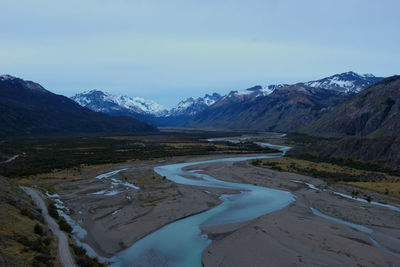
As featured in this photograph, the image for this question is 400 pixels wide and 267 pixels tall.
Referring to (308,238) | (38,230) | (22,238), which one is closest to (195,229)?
(308,238)

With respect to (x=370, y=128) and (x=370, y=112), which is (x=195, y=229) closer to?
(x=370, y=128)

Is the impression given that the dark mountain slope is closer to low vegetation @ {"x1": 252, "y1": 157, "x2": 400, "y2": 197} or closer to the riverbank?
low vegetation @ {"x1": 252, "y1": 157, "x2": 400, "y2": 197}

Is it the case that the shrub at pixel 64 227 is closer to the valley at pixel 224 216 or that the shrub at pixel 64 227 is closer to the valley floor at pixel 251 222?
the valley at pixel 224 216

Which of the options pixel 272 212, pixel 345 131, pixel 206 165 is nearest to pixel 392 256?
pixel 272 212

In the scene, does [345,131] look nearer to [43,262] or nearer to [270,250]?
[270,250]

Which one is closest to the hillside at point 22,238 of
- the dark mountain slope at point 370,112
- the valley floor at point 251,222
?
the valley floor at point 251,222

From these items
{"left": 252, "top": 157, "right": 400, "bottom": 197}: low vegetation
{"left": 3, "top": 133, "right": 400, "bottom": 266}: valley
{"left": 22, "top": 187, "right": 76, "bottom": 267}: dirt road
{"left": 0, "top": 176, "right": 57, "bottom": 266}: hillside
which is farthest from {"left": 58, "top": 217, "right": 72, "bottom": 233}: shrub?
{"left": 252, "top": 157, "right": 400, "bottom": 197}: low vegetation

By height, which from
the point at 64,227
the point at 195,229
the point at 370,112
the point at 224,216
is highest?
the point at 370,112
